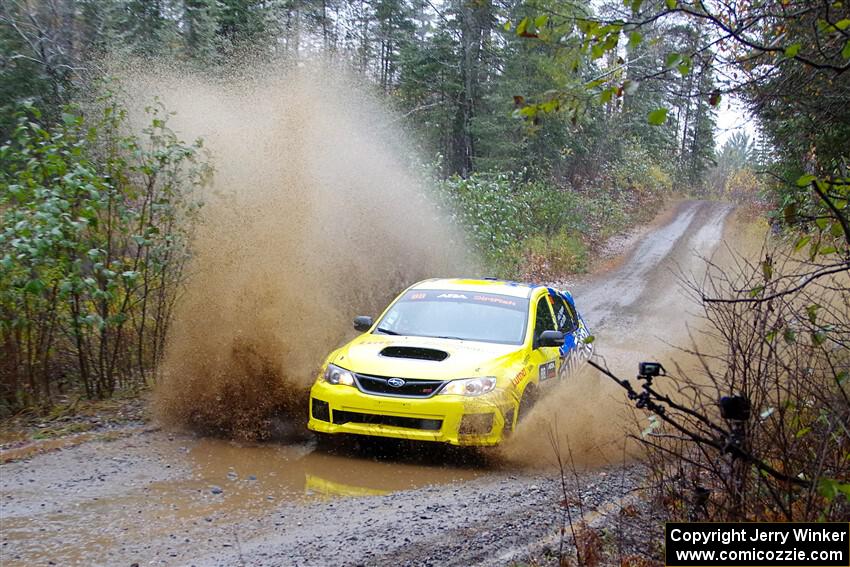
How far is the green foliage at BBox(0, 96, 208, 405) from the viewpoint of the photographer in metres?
8.17

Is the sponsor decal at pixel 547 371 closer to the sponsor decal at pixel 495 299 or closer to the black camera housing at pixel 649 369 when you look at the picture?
the sponsor decal at pixel 495 299

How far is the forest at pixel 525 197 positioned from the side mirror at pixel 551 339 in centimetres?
138

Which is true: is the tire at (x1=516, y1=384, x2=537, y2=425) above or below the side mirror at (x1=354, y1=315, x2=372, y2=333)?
below

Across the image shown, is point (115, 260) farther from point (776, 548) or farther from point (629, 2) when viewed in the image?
point (776, 548)

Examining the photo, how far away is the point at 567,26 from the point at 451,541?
3.51 m

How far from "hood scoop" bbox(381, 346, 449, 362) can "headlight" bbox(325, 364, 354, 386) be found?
0.49m

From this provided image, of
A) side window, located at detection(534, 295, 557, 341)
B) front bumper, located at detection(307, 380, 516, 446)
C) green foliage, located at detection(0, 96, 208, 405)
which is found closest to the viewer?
front bumper, located at detection(307, 380, 516, 446)

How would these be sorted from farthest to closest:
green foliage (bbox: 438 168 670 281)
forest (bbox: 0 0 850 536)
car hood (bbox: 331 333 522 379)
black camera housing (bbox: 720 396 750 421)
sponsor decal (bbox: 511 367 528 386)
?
green foliage (bbox: 438 168 670 281)
sponsor decal (bbox: 511 367 528 386)
car hood (bbox: 331 333 522 379)
forest (bbox: 0 0 850 536)
black camera housing (bbox: 720 396 750 421)

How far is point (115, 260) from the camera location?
9.36 meters

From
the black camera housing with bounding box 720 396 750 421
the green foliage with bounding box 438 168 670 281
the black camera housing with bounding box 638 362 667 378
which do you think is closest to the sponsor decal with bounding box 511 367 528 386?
the black camera housing with bounding box 638 362 667 378

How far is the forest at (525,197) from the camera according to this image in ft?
13.3

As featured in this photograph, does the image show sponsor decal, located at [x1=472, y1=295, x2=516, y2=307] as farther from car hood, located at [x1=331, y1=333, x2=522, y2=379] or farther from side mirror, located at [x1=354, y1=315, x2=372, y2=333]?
side mirror, located at [x1=354, y1=315, x2=372, y2=333]

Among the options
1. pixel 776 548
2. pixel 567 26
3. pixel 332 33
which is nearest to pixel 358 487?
pixel 776 548

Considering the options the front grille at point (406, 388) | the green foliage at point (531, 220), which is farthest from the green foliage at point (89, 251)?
the green foliage at point (531, 220)
